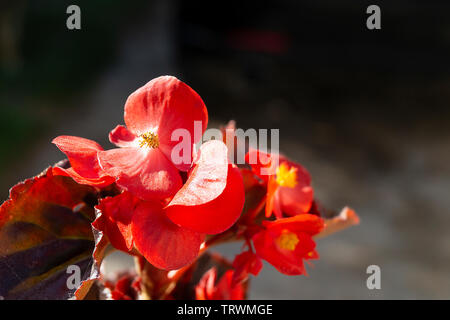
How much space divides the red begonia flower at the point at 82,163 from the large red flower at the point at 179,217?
19 millimetres

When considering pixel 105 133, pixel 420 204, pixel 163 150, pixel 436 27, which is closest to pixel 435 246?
pixel 420 204

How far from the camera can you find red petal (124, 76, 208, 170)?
38 centimetres

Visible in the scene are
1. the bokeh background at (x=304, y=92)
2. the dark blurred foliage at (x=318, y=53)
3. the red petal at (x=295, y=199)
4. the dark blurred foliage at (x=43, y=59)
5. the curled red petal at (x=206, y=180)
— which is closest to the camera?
the curled red petal at (x=206, y=180)

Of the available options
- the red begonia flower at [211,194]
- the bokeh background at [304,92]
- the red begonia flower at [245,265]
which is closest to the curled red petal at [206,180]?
the red begonia flower at [211,194]

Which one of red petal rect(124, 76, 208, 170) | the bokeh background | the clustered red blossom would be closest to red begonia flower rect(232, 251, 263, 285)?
the clustered red blossom

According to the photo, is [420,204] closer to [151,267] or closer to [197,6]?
[151,267]

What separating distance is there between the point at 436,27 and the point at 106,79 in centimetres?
247

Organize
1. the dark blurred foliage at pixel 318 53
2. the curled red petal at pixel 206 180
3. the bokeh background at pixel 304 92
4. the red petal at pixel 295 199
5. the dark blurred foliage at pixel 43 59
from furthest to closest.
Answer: the dark blurred foliage at pixel 318 53 < the dark blurred foliage at pixel 43 59 < the bokeh background at pixel 304 92 < the red petal at pixel 295 199 < the curled red petal at pixel 206 180

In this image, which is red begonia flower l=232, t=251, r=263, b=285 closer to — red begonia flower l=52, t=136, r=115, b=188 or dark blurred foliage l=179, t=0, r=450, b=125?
red begonia flower l=52, t=136, r=115, b=188

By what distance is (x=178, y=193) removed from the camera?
35cm

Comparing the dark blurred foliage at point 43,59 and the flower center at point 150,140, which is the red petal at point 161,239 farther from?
the dark blurred foliage at point 43,59

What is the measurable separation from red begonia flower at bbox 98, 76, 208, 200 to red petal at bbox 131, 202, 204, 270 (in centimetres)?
2

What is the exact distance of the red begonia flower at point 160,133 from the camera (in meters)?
0.37

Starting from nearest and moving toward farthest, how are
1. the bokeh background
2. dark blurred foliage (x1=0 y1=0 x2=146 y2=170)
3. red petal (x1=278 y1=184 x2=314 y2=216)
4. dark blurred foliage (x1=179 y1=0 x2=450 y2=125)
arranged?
red petal (x1=278 y1=184 x2=314 y2=216)
the bokeh background
dark blurred foliage (x1=0 y1=0 x2=146 y2=170)
dark blurred foliage (x1=179 y1=0 x2=450 y2=125)
